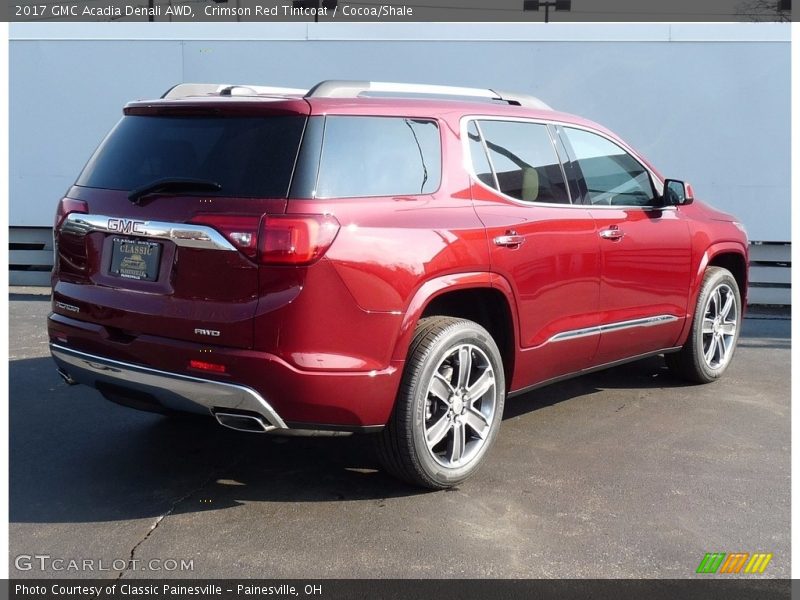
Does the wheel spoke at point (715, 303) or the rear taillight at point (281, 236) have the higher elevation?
the rear taillight at point (281, 236)

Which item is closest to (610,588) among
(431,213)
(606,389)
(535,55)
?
(431,213)

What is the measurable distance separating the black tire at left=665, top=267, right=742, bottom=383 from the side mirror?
2.27ft

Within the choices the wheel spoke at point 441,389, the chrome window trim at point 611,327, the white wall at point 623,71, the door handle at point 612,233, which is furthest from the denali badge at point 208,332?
the white wall at point 623,71

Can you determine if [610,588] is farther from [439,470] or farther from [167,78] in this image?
[167,78]

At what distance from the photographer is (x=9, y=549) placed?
346 cm

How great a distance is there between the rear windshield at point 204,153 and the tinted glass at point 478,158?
3.35 feet

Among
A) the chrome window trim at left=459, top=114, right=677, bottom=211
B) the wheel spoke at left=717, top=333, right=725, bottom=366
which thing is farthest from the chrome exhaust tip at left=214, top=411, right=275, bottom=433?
the wheel spoke at left=717, top=333, right=725, bottom=366

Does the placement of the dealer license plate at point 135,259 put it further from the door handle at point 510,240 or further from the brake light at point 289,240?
the door handle at point 510,240

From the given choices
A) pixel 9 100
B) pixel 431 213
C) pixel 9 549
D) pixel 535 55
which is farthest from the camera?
pixel 9 100

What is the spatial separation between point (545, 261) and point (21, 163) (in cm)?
738

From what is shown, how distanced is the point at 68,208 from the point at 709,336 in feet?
14.4

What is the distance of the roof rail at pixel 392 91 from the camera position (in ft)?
13.1

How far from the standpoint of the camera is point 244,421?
3.61m

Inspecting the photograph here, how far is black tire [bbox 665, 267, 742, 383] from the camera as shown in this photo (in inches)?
236
